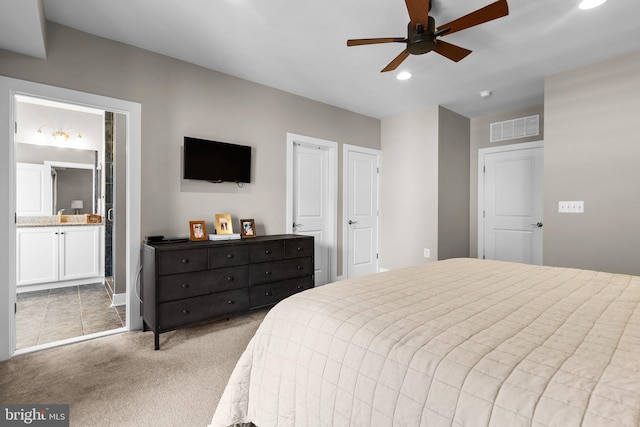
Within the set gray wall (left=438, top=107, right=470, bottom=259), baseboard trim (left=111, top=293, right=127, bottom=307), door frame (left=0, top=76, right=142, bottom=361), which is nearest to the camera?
door frame (left=0, top=76, right=142, bottom=361)

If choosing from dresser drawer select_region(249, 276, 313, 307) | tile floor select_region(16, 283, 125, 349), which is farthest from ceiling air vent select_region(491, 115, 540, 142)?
tile floor select_region(16, 283, 125, 349)

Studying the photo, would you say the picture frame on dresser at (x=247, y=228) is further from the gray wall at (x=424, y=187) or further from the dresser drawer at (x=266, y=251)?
the gray wall at (x=424, y=187)

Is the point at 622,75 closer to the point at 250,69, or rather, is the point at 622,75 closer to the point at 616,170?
the point at 616,170

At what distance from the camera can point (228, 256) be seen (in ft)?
9.36

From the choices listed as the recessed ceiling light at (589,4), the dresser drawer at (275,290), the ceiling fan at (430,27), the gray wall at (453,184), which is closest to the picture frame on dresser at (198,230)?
the dresser drawer at (275,290)

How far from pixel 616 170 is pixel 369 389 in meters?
3.54

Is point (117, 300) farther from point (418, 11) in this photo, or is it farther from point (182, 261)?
point (418, 11)

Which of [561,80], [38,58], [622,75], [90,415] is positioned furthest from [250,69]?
[622,75]

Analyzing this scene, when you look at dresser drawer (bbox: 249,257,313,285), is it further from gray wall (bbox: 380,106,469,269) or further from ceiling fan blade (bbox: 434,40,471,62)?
ceiling fan blade (bbox: 434,40,471,62)

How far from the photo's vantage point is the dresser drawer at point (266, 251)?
3039mm

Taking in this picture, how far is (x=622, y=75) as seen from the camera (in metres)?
2.99

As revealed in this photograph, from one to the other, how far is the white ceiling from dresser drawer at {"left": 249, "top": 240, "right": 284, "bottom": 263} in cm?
187

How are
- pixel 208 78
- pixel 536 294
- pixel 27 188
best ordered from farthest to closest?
pixel 27 188 < pixel 208 78 < pixel 536 294

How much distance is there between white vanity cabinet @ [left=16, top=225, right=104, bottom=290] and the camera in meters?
4.03
